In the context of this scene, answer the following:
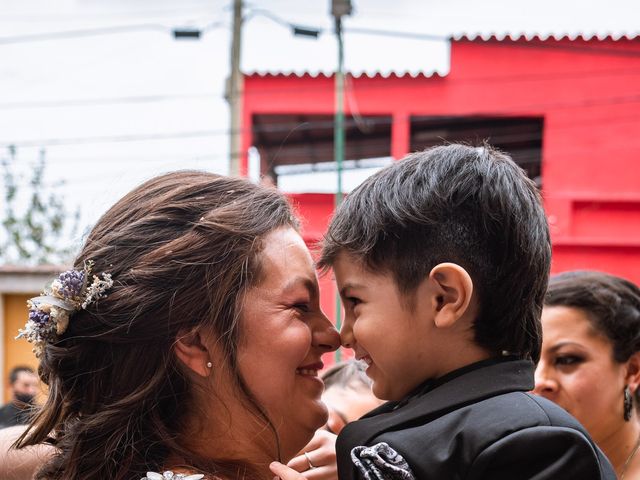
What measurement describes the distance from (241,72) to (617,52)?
17.8 ft

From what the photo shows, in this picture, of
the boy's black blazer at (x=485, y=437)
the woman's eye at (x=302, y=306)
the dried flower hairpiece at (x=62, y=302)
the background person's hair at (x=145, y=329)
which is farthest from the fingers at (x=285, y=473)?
the dried flower hairpiece at (x=62, y=302)

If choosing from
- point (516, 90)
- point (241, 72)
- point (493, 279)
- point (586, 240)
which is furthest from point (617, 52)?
point (493, 279)

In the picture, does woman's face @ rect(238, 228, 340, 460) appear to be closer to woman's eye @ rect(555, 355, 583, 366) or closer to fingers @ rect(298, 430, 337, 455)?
fingers @ rect(298, 430, 337, 455)

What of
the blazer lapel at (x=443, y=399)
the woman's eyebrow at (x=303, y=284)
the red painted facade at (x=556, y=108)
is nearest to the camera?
the blazer lapel at (x=443, y=399)

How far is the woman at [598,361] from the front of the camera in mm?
2996

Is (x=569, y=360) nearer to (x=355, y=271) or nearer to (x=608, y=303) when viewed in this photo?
(x=608, y=303)

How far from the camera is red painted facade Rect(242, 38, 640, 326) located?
12539 millimetres

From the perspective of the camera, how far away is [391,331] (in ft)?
6.56

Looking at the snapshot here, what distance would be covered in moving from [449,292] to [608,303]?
4.52ft

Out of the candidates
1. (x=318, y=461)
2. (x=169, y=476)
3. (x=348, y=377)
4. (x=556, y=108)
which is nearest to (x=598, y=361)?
(x=348, y=377)

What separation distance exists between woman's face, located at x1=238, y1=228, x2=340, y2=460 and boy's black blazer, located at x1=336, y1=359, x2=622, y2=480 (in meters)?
0.29

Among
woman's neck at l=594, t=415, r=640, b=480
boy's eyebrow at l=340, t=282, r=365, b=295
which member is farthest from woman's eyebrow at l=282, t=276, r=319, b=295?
woman's neck at l=594, t=415, r=640, b=480

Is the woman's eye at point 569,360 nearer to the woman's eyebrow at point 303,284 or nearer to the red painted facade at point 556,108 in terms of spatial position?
the woman's eyebrow at point 303,284

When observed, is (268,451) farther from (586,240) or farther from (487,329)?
(586,240)
